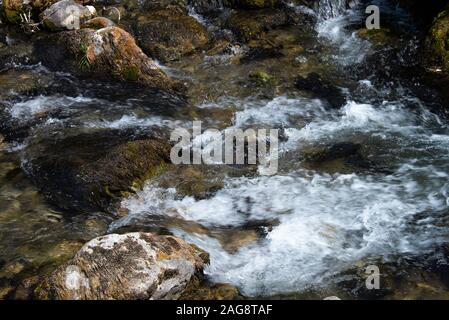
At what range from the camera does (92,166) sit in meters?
7.92

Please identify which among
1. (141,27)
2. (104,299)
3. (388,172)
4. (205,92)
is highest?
(141,27)

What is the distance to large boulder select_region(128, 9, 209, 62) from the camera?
1238 centimetres

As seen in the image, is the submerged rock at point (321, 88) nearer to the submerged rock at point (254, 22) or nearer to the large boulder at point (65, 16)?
the submerged rock at point (254, 22)

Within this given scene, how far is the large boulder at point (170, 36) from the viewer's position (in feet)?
40.6

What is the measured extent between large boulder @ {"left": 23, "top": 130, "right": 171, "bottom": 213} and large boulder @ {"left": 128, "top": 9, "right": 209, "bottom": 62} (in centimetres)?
392

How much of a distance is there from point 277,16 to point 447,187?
726 cm

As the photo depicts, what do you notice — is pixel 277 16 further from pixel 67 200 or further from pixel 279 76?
pixel 67 200

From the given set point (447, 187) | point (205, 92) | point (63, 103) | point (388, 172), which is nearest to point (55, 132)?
point (63, 103)

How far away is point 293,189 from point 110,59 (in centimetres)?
564

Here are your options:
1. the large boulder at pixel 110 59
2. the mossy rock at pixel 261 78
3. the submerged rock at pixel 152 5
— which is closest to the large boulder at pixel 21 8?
the submerged rock at pixel 152 5

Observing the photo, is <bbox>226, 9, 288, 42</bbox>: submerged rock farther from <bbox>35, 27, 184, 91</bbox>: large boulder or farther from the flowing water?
<bbox>35, 27, 184, 91</bbox>: large boulder

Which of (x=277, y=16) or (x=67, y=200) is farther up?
(x=277, y=16)

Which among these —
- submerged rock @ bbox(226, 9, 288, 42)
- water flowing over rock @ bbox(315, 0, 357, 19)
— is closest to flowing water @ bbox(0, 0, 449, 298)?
submerged rock @ bbox(226, 9, 288, 42)

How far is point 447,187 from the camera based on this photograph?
7.52 m
